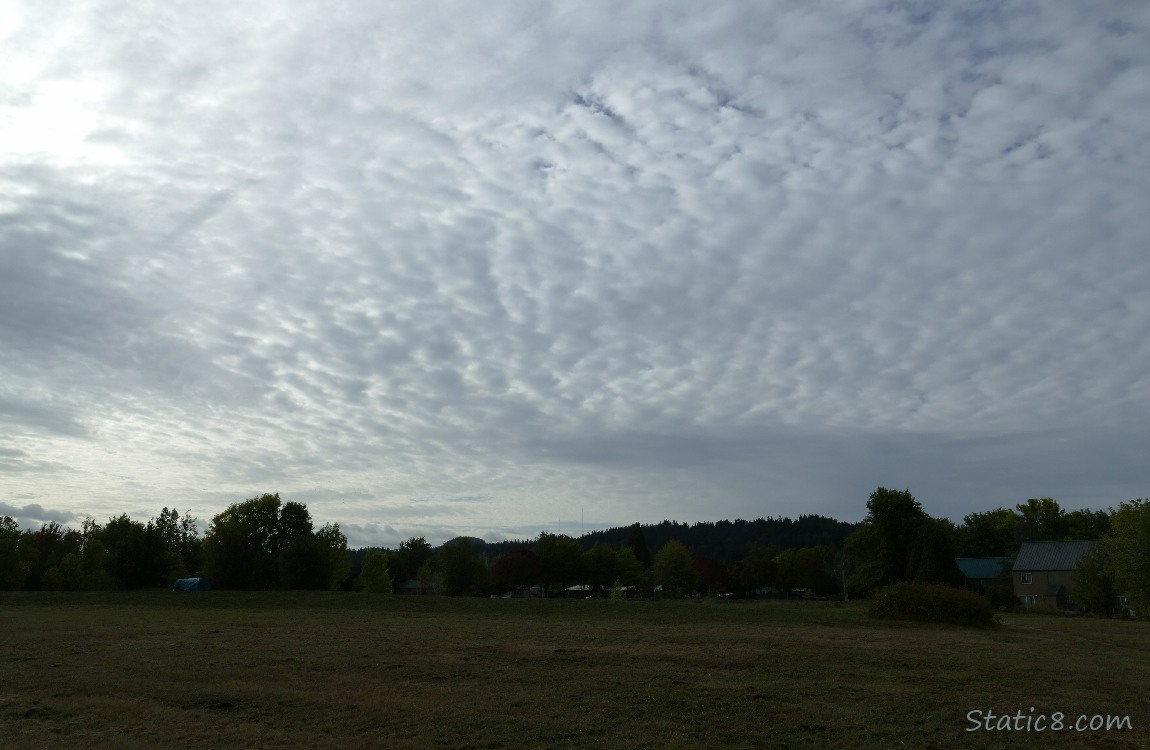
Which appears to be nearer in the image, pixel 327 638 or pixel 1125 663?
pixel 1125 663

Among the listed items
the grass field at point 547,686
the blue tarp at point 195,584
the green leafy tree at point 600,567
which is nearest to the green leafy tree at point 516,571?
the green leafy tree at point 600,567

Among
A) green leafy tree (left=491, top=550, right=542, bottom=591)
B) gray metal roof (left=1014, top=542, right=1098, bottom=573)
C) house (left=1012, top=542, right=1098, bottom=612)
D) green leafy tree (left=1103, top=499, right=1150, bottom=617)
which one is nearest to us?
green leafy tree (left=1103, top=499, right=1150, bottom=617)

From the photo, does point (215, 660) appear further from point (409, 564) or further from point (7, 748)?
point (409, 564)

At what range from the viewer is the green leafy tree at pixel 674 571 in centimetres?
12750

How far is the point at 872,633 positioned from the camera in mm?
34062

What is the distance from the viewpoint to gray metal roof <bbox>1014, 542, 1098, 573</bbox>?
87250 mm

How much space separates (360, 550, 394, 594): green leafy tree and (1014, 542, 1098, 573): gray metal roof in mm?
76096

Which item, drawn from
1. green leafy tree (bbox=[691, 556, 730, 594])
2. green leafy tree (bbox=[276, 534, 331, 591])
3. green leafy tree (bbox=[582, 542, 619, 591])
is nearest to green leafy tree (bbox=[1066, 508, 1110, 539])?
green leafy tree (bbox=[691, 556, 730, 594])

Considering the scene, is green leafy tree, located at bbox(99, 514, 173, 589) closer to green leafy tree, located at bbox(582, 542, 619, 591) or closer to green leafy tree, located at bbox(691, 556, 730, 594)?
green leafy tree, located at bbox(582, 542, 619, 591)

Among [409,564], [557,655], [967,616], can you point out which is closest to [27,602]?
[557,655]

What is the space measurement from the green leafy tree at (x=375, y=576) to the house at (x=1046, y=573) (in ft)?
245

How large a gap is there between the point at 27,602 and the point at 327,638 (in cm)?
3608

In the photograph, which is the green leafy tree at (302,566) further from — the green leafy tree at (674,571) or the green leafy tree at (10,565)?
the green leafy tree at (674,571)

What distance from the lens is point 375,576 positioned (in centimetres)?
10606
